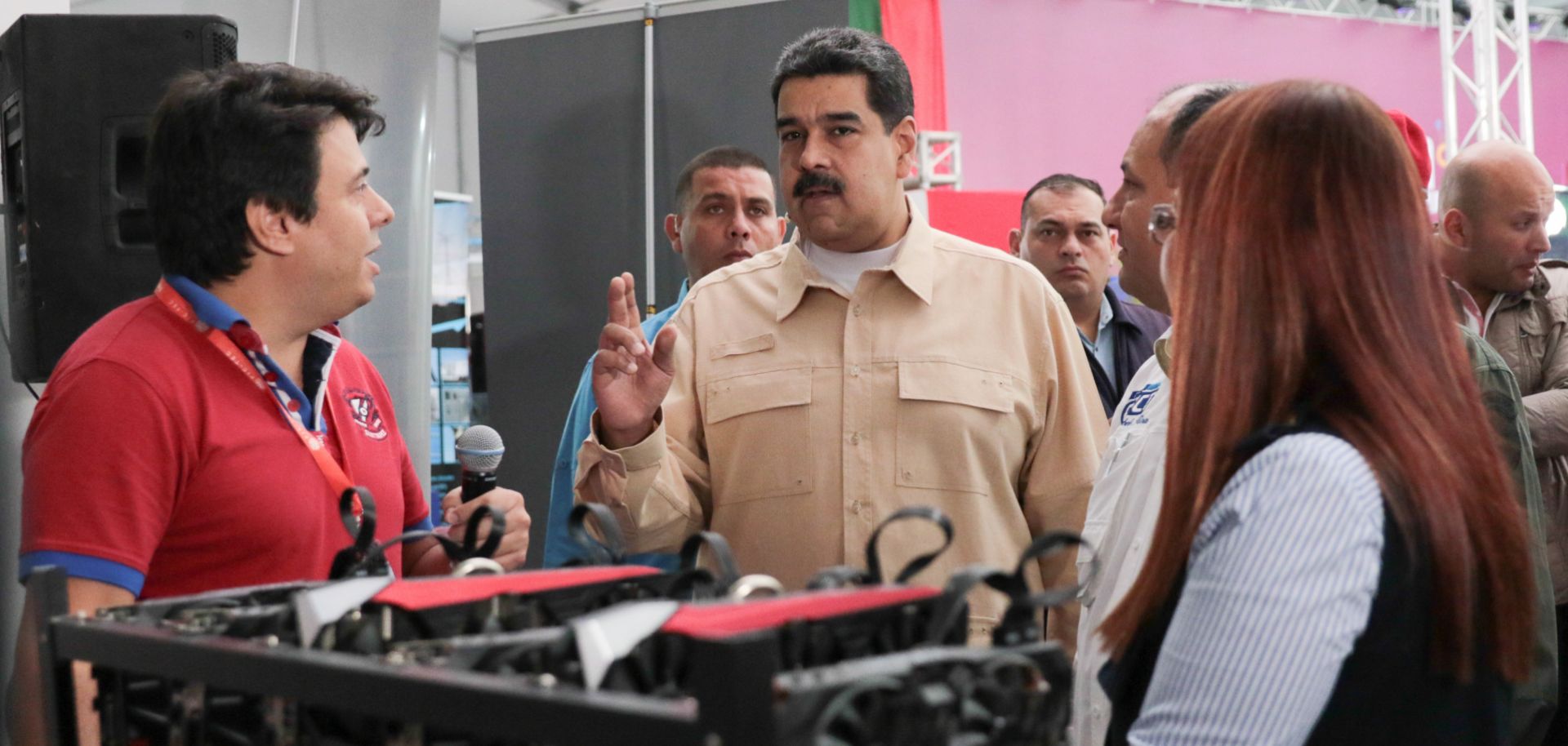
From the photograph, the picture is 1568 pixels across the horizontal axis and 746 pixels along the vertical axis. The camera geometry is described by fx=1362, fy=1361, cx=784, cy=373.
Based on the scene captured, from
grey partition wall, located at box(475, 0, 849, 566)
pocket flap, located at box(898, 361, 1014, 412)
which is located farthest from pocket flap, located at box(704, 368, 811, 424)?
grey partition wall, located at box(475, 0, 849, 566)

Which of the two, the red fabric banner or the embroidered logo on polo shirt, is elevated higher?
the red fabric banner

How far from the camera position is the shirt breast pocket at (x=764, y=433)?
2416 millimetres

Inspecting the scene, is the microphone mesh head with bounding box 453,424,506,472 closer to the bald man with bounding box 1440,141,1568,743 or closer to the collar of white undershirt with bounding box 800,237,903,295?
the collar of white undershirt with bounding box 800,237,903,295

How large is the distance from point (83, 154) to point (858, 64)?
142 cm

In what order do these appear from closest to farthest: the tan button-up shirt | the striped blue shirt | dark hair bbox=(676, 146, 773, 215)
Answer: the striped blue shirt → the tan button-up shirt → dark hair bbox=(676, 146, 773, 215)

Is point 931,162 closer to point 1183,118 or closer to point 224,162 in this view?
point 1183,118

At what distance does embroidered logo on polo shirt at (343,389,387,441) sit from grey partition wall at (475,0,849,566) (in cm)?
278

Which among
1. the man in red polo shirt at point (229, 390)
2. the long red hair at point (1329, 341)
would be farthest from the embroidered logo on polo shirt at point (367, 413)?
the long red hair at point (1329, 341)

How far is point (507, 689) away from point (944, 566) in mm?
1751

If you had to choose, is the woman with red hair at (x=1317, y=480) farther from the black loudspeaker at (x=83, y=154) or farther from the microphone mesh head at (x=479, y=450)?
the black loudspeaker at (x=83, y=154)

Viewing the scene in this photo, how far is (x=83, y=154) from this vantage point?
8.07 feet

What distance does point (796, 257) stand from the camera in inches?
100

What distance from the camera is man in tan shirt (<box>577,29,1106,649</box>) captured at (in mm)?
2379

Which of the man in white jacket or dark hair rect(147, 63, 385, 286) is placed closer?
dark hair rect(147, 63, 385, 286)
